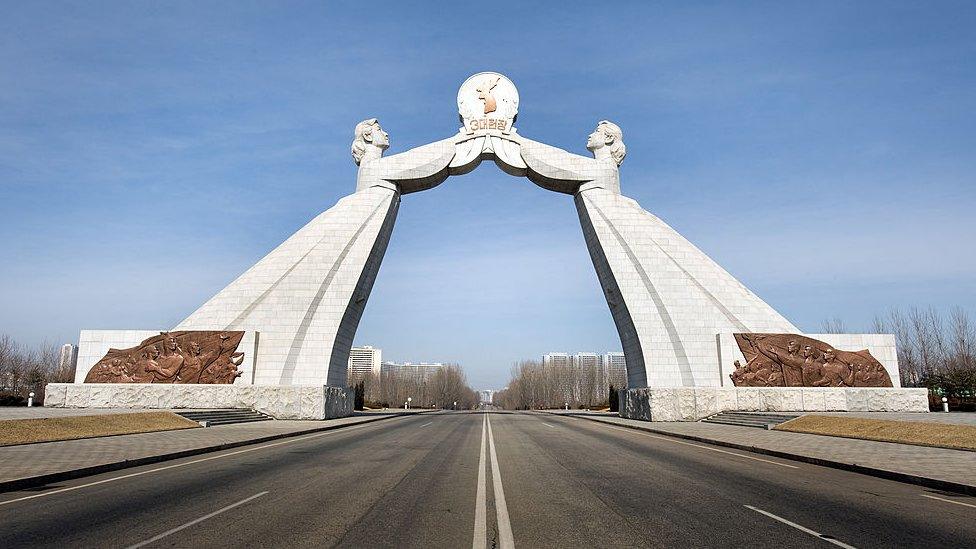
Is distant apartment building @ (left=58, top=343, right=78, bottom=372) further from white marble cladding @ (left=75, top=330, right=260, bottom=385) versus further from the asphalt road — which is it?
the asphalt road

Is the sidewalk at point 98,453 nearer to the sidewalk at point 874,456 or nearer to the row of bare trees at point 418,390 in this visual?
the sidewalk at point 874,456

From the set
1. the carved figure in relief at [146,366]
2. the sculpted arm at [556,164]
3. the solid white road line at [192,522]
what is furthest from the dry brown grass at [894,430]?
the carved figure in relief at [146,366]

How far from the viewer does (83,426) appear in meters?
15.1

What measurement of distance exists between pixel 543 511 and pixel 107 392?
25.9 m

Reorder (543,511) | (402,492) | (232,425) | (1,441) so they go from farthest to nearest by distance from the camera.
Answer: (232,425) → (1,441) → (402,492) → (543,511)

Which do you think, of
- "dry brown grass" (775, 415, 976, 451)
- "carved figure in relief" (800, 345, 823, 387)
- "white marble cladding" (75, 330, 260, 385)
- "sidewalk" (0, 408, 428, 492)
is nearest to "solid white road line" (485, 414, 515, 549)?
"sidewalk" (0, 408, 428, 492)

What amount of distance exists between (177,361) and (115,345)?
3.54 metres

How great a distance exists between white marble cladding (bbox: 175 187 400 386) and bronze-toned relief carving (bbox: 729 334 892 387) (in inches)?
739

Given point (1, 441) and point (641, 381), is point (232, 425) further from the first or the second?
point (641, 381)

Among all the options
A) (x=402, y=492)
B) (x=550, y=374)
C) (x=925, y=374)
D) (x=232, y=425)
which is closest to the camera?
(x=402, y=492)

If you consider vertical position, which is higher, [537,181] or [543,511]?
[537,181]

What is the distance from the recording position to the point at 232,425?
68.1ft

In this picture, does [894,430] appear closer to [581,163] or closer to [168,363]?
[581,163]

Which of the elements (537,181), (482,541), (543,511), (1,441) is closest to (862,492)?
(543,511)
